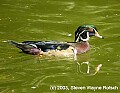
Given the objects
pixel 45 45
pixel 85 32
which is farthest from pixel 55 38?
pixel 45 45

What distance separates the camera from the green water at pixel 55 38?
9.08 meters

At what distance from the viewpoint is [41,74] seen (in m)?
9.51

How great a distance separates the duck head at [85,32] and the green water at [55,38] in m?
0.29

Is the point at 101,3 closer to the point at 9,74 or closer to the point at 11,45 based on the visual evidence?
the point at 11,45

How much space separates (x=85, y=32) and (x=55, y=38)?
932mm

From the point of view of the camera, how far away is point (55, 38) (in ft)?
39.6

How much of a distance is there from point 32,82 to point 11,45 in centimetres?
261

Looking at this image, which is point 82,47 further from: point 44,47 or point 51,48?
point 44,47

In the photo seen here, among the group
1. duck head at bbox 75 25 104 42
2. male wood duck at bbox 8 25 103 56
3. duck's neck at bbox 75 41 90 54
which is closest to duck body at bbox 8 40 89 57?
male wood duck at bbox 8 25 103 56

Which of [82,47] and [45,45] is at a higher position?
[45,45]

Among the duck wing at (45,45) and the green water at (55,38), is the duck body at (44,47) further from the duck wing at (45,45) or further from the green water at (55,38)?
the green water at (55,38)

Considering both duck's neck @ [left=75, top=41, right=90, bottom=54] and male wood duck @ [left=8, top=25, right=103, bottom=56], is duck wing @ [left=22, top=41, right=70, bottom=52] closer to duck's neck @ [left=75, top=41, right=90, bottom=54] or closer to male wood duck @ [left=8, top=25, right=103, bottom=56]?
male wood duck @ [left=8, top=25, right=103, bottom=56]

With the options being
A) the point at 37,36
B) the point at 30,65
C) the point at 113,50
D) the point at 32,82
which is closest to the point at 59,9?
the point at 37,36

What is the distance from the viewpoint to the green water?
29.8ft
